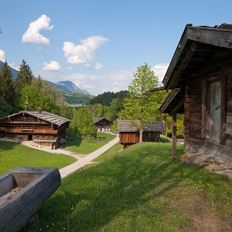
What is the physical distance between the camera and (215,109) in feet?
34.7

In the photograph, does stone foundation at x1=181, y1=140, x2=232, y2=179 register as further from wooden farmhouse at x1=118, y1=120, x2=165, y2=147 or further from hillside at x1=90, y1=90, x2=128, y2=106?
hillside at x1=90, y1=90, x2=128, y2=106

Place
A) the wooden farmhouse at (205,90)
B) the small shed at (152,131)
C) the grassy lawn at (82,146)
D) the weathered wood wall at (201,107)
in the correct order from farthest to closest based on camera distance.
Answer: the grassy lawn at (82,146) → the small shed at (152,131) → the weathered wood wall at (201,107) → the wooden farmhouse at (205,90)

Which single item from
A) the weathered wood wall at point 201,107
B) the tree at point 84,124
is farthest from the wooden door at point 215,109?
the tree at point 84,124

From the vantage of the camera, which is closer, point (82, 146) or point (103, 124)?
point (82, 146)

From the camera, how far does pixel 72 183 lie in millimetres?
10539

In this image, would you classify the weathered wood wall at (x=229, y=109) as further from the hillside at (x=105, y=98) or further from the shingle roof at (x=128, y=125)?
the hillside at (x=105, y=98)

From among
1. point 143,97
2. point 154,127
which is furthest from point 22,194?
point 154,127

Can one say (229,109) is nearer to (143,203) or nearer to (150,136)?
(143,203)

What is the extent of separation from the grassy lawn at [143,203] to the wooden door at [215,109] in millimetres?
1342

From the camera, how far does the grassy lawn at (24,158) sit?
29.7 metres

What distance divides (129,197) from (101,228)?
2.18 metres

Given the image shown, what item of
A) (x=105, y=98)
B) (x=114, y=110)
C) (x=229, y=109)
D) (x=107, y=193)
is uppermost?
(x=105, y=98)

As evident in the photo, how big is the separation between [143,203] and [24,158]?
88.9ft

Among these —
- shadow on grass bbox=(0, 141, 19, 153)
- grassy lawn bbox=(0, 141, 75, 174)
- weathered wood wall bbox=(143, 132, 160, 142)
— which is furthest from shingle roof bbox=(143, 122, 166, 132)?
shadow on grass bbox=(0, 141, 19, 153)
